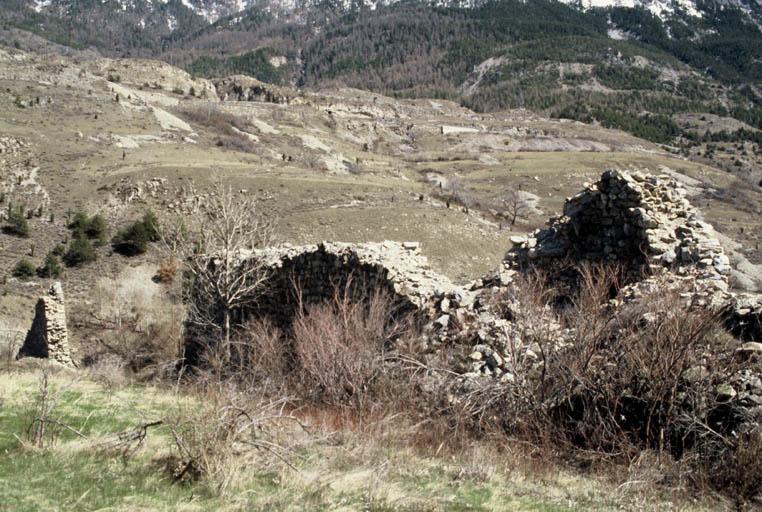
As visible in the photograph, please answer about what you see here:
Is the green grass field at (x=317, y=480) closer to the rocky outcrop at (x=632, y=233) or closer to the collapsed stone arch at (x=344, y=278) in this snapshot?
the collapsed stone arch at (x=344, y=278)

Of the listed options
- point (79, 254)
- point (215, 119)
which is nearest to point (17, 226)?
point (79, 254)

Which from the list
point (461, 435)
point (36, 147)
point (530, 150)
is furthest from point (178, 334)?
point (530, 150)

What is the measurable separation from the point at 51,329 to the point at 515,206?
119 feet

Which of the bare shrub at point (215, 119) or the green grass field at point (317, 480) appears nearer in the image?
the green grass field at point (317, 480)

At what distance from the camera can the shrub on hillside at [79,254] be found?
33.2m

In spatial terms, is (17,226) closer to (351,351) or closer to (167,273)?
(167,273)

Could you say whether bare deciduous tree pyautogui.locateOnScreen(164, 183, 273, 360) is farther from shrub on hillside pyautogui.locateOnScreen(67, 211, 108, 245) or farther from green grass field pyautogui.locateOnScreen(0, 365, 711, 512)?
shrub on hillside pyautogui.locateOnScreen(67, 211, 108, 245)

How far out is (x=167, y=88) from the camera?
107938 mm

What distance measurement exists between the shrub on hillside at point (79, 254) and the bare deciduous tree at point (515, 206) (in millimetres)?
29348

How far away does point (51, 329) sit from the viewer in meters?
22.2

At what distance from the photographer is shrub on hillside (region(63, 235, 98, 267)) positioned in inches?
1309

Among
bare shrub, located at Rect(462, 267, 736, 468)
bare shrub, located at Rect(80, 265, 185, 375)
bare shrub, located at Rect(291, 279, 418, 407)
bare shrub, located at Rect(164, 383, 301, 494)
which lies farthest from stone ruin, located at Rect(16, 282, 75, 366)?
bare shrub, located at Rect(462, 267, 736, 468)

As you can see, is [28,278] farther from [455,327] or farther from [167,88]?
[167,88]

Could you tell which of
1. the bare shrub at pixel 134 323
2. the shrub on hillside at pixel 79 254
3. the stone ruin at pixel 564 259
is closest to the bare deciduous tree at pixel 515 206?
the bare shrub at pixel 134 323
